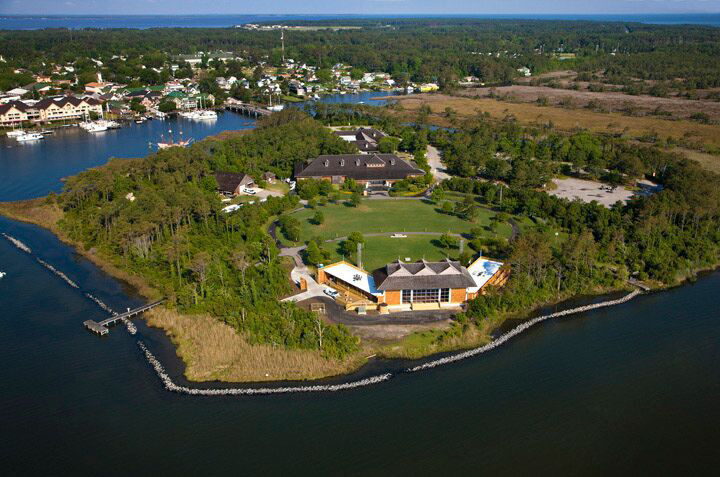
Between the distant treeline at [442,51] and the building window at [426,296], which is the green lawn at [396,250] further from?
the distant treeline at [442,51]

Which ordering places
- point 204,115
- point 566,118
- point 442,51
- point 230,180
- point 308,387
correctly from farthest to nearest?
point 442,51
point 204,115
point 566,118
point 230,180
point 308,387

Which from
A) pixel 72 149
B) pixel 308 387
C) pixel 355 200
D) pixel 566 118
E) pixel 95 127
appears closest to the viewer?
pixel 308 387

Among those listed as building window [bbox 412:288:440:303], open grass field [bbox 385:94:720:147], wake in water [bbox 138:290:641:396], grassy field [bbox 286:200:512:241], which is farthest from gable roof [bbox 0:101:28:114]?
building window [bbox 412:288:440:303]

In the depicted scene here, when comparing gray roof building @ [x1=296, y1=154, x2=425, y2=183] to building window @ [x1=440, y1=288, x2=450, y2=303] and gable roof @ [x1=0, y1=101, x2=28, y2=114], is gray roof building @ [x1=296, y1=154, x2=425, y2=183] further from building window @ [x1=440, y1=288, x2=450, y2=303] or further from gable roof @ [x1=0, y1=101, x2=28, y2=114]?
gable roof @ [x1=0, y1=101, x2=28, y2=114]

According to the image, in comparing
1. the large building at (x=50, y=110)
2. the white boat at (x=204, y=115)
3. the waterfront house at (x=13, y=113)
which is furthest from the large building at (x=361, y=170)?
the waterfront house at (x=13, y=113)

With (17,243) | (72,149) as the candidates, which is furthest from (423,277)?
(72,149)

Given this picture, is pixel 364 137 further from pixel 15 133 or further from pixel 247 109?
pixel 15 133
